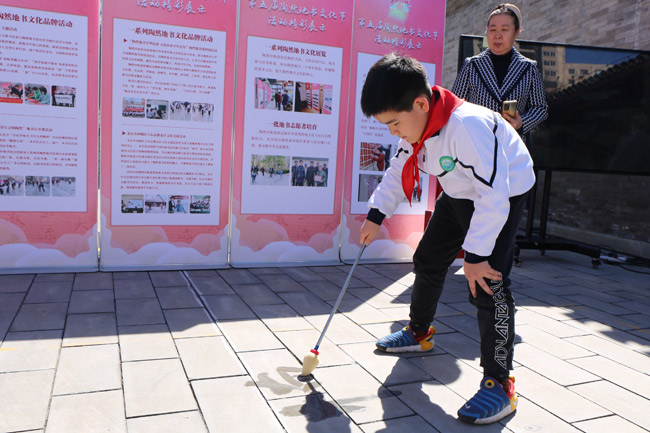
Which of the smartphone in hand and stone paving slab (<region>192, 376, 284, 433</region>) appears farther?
the smartphone in hand

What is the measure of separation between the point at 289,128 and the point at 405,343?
7.99 ft

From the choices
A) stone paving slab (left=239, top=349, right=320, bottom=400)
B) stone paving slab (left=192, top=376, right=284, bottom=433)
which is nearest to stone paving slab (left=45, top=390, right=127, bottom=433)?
stone paving slab (left=192, top=376, right=284, bottom=433)

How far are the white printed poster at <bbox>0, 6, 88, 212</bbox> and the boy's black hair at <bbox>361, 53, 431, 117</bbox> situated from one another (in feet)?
9.29

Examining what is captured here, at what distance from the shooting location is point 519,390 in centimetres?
248

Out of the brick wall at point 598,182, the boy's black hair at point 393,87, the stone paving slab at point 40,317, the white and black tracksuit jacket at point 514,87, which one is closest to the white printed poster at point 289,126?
the white and black tracksuit jacket at point 514,87

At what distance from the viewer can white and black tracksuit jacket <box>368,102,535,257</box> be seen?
1976mm

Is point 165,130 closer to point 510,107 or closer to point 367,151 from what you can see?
point 367,151

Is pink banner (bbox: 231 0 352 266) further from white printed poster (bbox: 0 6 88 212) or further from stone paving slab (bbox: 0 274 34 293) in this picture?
stone paving slab (bbox: 0 274 34 293)

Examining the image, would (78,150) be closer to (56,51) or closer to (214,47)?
(56,51)

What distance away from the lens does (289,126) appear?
15.3 ft

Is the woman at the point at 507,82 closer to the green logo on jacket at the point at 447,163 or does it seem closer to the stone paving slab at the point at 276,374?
the green logo on jacket at the point at 447,163

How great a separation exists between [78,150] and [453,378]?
127 inches

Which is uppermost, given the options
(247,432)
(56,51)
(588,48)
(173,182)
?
(588,48)

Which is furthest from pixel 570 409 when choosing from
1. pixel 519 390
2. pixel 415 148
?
pixel 415 148
